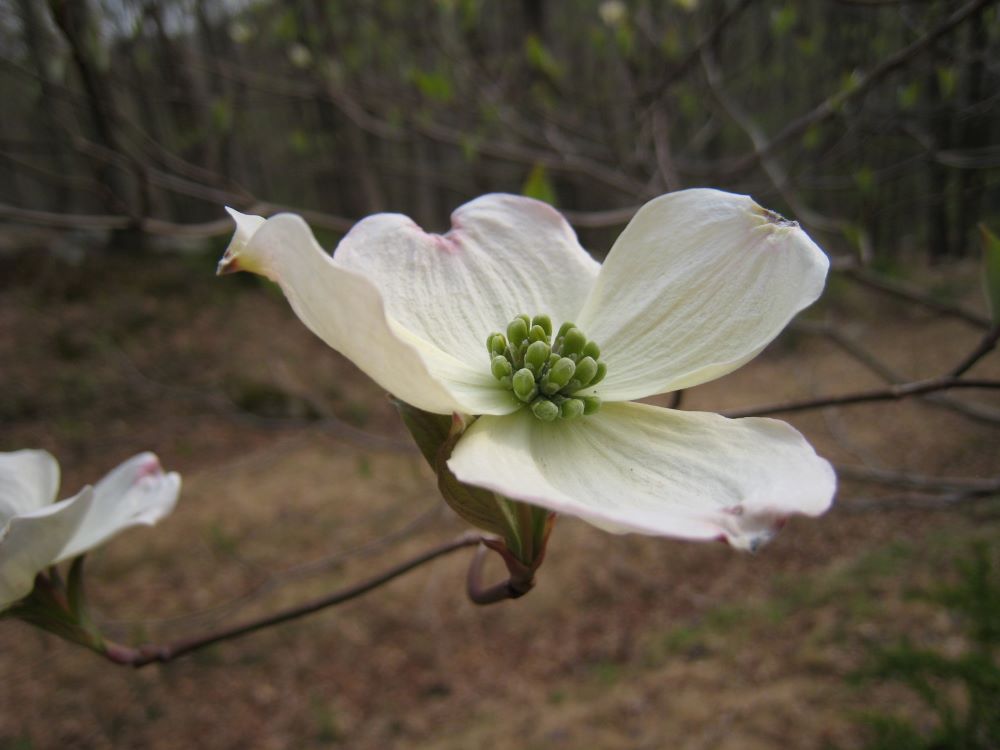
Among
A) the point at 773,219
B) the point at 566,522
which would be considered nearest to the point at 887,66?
the point at 773,219

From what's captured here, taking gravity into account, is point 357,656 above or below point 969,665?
below

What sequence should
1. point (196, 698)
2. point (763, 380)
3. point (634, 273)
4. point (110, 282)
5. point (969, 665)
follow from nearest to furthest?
point (634, 273), point (969, 665), point (196, 698), point (763, 380), point (110, 282)

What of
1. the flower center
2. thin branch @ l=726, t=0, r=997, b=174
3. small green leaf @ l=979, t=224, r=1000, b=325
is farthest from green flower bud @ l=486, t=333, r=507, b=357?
thin branch @ l=726, t=0, r=997, b=174

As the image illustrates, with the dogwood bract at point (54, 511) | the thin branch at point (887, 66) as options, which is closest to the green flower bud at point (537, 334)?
the dogwood bract at point (54, 511)

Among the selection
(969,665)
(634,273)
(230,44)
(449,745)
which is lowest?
(449,745)

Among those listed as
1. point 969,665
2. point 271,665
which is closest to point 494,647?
point 271,665

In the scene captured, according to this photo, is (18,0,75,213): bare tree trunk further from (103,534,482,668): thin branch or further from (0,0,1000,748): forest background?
(103,534,482,668): thin branch

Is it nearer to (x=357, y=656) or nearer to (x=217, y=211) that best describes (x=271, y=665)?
(x=357, y=656)
